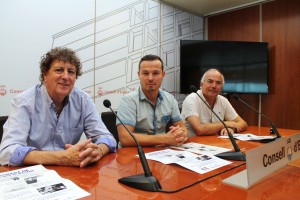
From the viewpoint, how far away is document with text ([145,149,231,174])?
3.77 feet

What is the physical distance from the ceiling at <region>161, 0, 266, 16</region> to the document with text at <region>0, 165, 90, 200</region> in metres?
3.53

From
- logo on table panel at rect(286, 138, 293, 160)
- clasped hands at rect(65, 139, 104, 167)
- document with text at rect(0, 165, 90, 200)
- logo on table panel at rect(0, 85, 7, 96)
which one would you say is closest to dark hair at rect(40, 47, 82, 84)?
clasped hands at rect(65, 139, 104, 167)

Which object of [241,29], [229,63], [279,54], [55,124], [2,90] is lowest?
[55,124]

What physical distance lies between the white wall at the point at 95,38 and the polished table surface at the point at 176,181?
5.48 ft

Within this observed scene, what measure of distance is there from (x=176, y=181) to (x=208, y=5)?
3.79 meters

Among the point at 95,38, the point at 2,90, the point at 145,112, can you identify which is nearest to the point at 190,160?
the point at 145,112

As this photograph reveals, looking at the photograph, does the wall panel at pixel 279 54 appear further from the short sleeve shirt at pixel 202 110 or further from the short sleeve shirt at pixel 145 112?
the short sleeve shirt at pixel 145 112

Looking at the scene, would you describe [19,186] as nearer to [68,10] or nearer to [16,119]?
[16,119]

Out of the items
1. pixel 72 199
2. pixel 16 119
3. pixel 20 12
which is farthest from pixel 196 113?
pixel 20 12

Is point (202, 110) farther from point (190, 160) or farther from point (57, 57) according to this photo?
point (57, 57)

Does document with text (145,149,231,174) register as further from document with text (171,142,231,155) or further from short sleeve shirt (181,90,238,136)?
short sleeve shirt (181,90,238,136)

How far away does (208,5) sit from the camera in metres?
4.20

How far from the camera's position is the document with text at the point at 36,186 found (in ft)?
2.68

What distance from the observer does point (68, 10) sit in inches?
114
